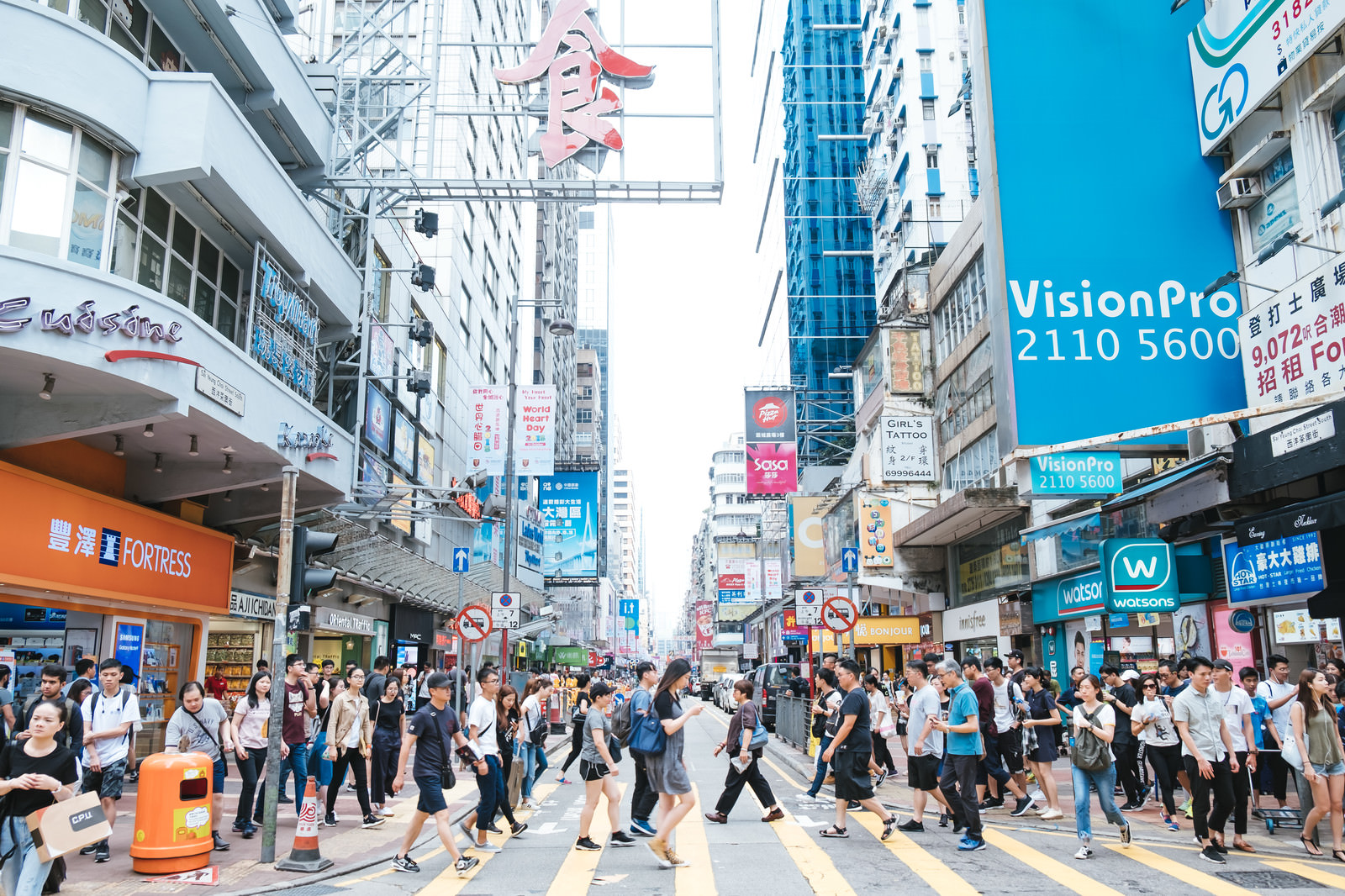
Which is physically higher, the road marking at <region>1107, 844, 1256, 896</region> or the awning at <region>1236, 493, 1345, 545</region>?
the awning at <region>1236, 493, 1345, 545</region>

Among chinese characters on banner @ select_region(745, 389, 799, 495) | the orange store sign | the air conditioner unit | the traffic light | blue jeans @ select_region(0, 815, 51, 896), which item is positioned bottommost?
blue jeans @ select_region(0, 815, 51, 896)

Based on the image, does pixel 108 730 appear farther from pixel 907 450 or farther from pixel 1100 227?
pixel 907 450

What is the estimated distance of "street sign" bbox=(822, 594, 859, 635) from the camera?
16750 mm

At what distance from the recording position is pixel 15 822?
649cm

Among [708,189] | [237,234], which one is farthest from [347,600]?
[708,189]

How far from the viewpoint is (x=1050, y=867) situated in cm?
854

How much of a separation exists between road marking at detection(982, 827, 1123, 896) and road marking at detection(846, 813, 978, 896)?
249 mm

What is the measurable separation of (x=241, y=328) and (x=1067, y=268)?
14.3 m

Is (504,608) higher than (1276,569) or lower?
lower

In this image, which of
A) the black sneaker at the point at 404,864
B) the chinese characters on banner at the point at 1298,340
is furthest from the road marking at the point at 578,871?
the chinese characters on banner at the point at 1298,340

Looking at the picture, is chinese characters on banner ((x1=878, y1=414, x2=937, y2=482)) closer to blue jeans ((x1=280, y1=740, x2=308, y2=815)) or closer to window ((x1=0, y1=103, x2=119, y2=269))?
blue jeans ((x1=280, y1=740, x2=308, y2=815))

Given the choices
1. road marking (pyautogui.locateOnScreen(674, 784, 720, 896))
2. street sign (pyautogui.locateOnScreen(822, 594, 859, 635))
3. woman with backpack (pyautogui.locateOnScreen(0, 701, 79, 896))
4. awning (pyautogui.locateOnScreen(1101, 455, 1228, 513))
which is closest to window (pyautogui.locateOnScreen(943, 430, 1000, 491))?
awning (pyautogui.locateOnScreen(1101, 455, 1228, 513))

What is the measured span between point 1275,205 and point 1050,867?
11069 millimetres

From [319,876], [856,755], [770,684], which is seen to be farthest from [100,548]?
[770,684]
